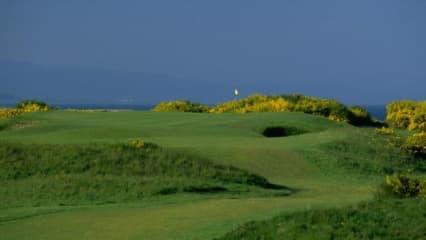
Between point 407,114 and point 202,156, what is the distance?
25.7 m

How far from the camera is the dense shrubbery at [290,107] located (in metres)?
49.9

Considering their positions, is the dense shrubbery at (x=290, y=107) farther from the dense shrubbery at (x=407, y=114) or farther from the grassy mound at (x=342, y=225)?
the grassy mound at (x=342, y=225)

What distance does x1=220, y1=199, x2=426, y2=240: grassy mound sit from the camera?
12.6 m

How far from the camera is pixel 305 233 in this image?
41.2 feet

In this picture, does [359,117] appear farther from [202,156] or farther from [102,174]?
[102,174]

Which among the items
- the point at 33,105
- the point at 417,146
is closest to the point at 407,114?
the point at 417,146

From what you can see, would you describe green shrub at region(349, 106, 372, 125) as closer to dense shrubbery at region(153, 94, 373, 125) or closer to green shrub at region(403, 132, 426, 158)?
dense shrubbery at region(153, 94, 373, 125)

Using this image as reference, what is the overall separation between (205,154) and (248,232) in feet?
49.1

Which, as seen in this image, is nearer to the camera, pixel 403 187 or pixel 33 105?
pixel 403 187

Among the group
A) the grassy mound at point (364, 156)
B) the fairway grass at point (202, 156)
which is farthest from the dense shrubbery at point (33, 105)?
the grassy mound at point (364, 156)

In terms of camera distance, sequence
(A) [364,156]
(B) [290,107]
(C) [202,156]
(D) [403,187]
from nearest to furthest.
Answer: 1. (D) [403,187]
2. (C) [202,156]
3. (A) [364,156]
4. (B) [290,107]

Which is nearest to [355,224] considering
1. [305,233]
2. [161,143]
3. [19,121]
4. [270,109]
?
[305,233]

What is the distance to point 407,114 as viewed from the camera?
5003 cm

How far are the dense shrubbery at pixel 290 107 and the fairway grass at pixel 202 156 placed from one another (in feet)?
27.7
